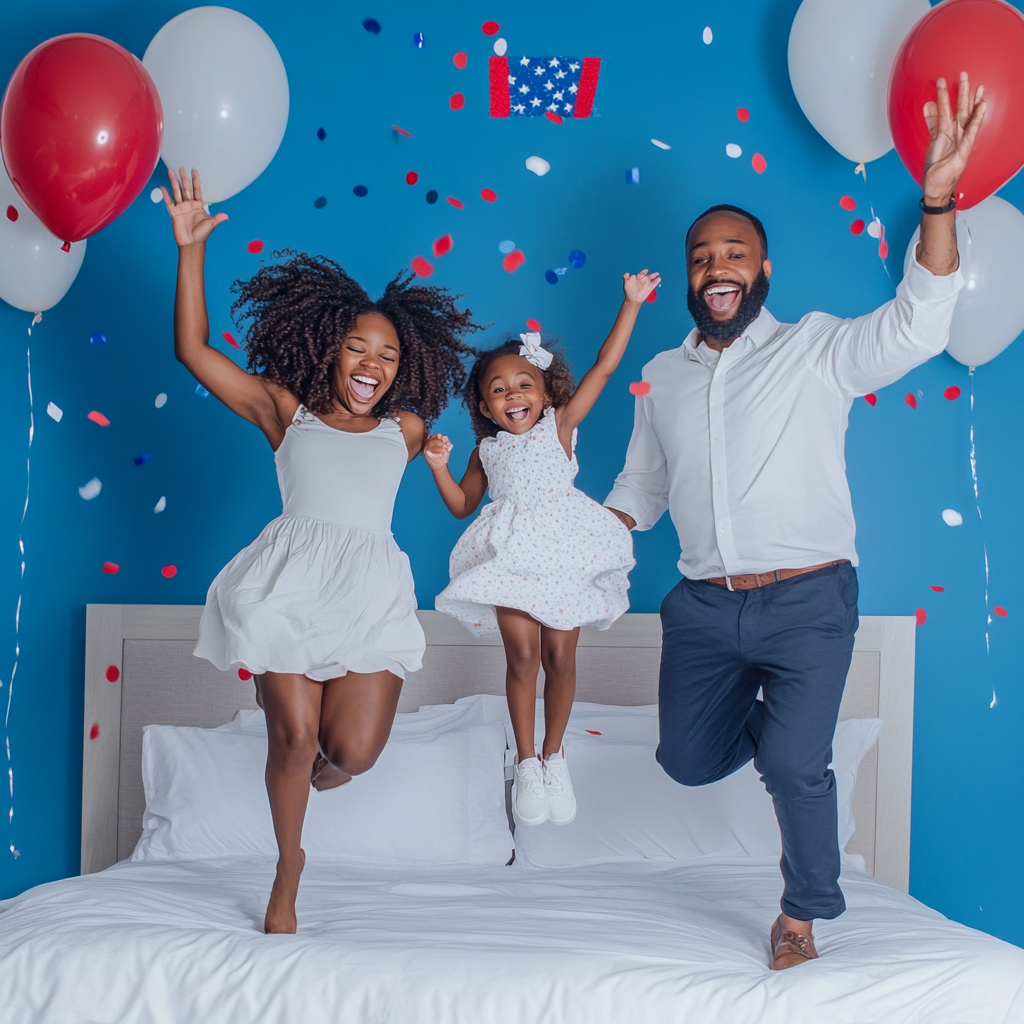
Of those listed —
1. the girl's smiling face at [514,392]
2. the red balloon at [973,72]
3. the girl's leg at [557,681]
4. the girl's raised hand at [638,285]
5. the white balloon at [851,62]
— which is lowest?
the girl's leg at [557,681]

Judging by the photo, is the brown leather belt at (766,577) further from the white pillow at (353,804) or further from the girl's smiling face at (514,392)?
the white pillow at (353,804)

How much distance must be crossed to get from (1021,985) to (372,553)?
1.47m

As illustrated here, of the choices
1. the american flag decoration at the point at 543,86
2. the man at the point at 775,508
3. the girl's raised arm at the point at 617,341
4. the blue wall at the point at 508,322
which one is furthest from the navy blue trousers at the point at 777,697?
the american flag decoration at the point at 543,86

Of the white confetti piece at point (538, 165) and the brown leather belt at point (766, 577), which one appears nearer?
the brown leather belt at point (766, 577)

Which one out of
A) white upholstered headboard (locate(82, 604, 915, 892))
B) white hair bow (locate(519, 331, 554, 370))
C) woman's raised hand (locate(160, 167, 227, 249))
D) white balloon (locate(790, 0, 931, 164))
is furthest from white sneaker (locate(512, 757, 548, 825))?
white balloon (locate(790, 0, 931, 164))

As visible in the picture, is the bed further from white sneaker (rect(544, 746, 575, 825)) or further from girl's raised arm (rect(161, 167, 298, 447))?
girl's raised arm (rect(161, 167, 298, 447))

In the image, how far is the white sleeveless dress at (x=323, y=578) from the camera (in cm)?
195

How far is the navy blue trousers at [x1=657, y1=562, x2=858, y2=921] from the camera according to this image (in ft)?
6.02

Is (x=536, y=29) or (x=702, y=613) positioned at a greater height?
(x=536, y=29)

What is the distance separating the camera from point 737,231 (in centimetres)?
215

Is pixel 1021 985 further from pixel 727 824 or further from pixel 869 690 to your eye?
pixel 869 690

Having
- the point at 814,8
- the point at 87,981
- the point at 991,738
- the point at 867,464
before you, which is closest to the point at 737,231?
the point at 814,8

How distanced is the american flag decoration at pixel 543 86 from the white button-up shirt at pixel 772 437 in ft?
3.50

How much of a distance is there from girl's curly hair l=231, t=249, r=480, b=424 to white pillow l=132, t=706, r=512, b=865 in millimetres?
919
